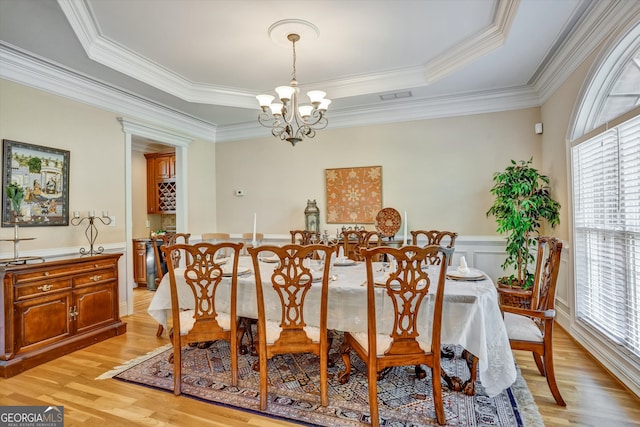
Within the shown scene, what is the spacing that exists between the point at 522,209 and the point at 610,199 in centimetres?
101

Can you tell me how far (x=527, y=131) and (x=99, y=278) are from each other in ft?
17.2

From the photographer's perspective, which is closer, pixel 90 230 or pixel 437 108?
pixel 90 230

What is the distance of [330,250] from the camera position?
6.46ft

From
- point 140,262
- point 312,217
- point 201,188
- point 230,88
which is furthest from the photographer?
point 140,262

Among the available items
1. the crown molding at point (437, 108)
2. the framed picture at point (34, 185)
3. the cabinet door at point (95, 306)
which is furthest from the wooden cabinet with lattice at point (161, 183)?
the crown molding at point (437, 108)

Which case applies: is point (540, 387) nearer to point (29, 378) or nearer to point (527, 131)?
point (527, 131)

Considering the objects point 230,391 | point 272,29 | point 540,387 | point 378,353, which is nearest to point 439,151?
point 272,29

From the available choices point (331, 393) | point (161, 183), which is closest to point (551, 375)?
point (331, 393)

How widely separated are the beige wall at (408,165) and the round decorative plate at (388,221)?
18cm

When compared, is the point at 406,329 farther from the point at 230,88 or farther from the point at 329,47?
the point at 230,88

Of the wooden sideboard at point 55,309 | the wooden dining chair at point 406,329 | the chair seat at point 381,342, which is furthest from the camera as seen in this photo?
the wooden sideboard at point 55,309

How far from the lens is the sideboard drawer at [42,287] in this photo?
2758 millimetres

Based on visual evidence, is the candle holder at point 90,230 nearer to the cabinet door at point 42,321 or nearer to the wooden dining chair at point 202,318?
the cabinet door at point 42,321

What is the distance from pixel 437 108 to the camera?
4527 mm
